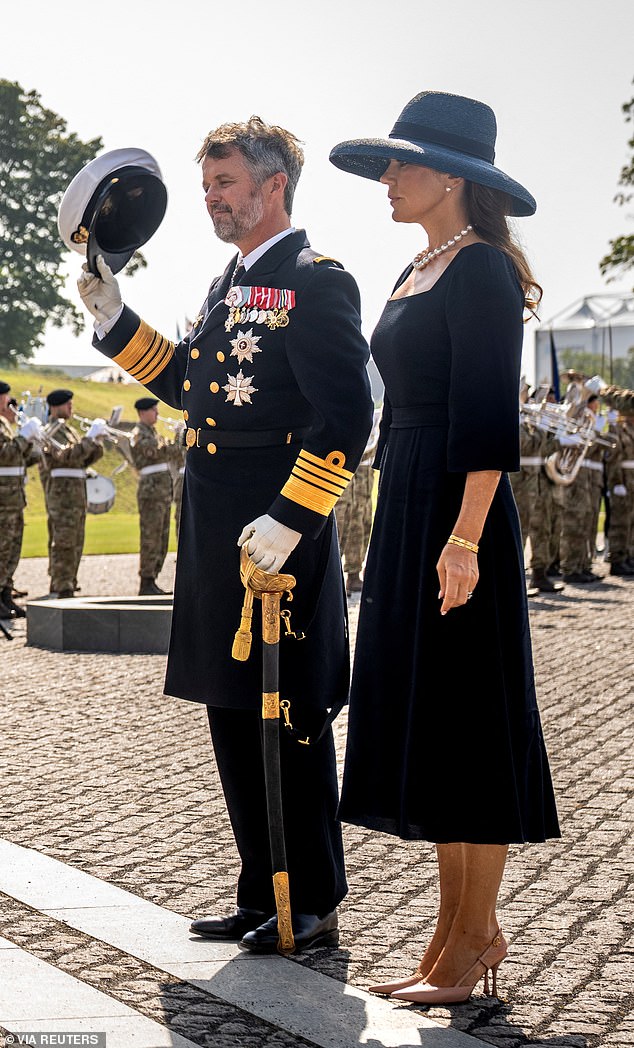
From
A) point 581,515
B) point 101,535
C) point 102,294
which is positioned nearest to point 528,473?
point 581,515

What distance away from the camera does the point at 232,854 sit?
5.17 m

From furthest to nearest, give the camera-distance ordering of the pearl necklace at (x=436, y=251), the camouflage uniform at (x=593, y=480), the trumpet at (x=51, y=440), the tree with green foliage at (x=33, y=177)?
the tree with green foliage at (x=33, y=177)
the camouflage uniform at (x=593, y=480)
the trumpet at (x=51, y=440)
the pearl necklace at (x=436, y=251)

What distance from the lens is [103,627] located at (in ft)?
37.3

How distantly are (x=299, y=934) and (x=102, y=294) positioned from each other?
195cm

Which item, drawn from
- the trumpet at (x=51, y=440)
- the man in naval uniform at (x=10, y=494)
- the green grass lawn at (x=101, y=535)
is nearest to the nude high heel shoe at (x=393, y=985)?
the man in naval uniform at (x=10, y=494)

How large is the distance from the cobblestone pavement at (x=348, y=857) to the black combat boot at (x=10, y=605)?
4880 millimetres

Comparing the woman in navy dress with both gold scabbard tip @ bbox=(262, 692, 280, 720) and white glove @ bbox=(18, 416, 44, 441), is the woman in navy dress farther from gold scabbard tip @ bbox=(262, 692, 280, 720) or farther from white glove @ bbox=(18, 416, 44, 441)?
white glove @ bbox=(18, 416, 44, 441)

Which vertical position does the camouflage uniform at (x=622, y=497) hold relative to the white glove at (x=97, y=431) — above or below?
below

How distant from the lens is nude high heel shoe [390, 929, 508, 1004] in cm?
368

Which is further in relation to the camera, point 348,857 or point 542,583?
point 542,583

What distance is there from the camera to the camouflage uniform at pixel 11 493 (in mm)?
15086

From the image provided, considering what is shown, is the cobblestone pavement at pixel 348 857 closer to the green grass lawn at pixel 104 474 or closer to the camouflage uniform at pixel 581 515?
the green grass lawn at pixel 104 474

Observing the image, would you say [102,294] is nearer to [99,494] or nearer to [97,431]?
[97,431]

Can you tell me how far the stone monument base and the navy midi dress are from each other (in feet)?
24.4
